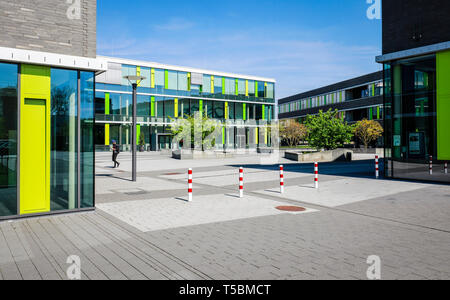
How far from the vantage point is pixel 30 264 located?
4992 millimetres

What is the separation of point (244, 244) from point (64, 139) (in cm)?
533

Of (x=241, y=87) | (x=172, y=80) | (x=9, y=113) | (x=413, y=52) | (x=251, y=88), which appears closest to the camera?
(x=9, y=113)

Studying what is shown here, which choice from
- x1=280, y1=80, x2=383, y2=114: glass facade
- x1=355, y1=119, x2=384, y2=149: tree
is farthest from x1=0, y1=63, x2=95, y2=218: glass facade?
x1=280, y1=80, x2=383, y2=114: glass facade

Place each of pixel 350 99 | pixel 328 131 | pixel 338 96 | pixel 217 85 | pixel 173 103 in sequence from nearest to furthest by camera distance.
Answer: pixel 328 131
pixel 173 103
pixel 217 85
pixel 350 99
pixel 338 96

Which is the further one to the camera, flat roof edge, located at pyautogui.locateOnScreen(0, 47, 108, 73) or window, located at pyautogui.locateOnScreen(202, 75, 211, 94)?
window, located at pyautogui.locateOnScreen(202, 75, 211, 94)

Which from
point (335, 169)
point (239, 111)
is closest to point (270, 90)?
point (239, 111)

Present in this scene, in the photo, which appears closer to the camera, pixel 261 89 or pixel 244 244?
pixel 244 244

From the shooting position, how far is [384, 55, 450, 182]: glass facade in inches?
619

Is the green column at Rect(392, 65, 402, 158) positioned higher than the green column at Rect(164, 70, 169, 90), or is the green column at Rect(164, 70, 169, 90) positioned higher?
the green column at Rect(164, 70, 169, 90)

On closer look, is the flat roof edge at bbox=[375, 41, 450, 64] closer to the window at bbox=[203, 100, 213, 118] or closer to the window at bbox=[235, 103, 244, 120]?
the window at bbox=[203, 100, 213, 118]

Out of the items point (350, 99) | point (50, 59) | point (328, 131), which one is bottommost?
point (328, 131)

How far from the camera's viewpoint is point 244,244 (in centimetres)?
→ 596

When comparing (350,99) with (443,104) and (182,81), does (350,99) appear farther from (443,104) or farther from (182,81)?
(443,104)

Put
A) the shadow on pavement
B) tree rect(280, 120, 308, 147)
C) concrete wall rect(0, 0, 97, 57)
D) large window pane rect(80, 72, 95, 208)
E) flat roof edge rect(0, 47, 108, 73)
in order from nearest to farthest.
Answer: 1. flat roof edge rect(0, 47, 108, 73)
2. concrete wall rect(0, 0, 97, 57)
3. large window pane rect(80, 72, 95, 208)
4. the shadow on pavement
5. tree rect(280, 120, 308, 147)
